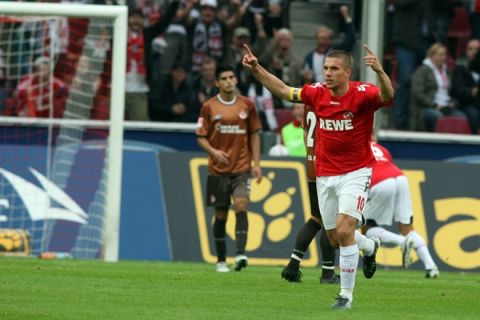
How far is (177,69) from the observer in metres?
20.7

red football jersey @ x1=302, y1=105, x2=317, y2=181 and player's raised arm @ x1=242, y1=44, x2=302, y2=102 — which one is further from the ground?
player's raised arm @ x1=242, y1=44, x2=302, y2=102

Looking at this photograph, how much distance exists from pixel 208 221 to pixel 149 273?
14.3 feet

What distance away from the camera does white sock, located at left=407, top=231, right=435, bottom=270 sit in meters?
15.9

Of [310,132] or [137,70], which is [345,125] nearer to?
[310,132]

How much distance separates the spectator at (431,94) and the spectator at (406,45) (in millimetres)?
146

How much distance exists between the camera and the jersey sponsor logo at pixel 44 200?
18.4 m

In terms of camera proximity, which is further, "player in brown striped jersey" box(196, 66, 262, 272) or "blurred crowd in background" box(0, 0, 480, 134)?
"blurred crowd in background" box(0, 0, 480, 134)

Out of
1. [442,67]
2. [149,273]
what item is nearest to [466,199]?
[442,67]

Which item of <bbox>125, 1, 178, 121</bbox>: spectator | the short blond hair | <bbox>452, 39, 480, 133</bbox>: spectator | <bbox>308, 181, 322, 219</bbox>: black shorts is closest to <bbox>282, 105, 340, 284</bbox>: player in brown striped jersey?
<bbox>308, 181, 322, 219</bbox>: black shorts

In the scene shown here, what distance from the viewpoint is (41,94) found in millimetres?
19625

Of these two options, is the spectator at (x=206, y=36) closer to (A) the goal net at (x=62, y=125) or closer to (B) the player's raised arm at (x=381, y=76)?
(A) the goal net at (x=62, y=125)

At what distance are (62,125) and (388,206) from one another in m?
5.43

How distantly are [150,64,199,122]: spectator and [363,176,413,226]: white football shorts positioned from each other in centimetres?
491

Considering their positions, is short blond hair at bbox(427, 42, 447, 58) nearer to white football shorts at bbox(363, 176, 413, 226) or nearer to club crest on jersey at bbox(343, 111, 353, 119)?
white football shorts at bbox(363, 176, 413, 226)
